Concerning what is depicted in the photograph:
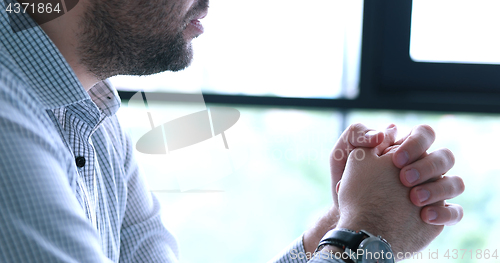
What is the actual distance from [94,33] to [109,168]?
29 centimetres

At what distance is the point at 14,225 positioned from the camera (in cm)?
45

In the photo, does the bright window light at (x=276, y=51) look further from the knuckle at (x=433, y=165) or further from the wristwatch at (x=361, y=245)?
the wristwatch at (x=361, y=245)

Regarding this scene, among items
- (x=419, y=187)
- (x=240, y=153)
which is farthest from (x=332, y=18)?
(x=419, y=187)

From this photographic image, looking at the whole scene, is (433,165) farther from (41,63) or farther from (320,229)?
(41,63)

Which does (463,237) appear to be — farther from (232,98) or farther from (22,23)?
(22,23)

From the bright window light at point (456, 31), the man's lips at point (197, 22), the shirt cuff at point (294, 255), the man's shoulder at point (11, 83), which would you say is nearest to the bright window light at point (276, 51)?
the bright window light at point (456, 31)

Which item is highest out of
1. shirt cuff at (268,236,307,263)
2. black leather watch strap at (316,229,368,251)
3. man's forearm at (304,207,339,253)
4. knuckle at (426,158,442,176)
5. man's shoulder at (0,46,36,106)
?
man's shoulder at (0,46,36,106)

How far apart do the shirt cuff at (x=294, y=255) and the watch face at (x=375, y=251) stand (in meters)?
0.24

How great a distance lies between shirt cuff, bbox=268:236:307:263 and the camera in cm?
83

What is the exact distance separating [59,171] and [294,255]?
20.1 inches

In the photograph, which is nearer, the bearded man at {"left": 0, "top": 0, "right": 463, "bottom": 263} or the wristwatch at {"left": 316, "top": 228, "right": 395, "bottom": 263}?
the bearded man at {"left": 0, "top": 0, "right": 463, "bottom": 263}

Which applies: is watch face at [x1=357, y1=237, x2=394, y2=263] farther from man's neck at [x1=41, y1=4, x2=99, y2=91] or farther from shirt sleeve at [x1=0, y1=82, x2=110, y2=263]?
man's neck at [x1=41, y1=4, x2=99, y2=91]

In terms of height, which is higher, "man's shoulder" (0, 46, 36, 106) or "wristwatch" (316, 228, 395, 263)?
"man's shoulder" (0, 46, 36, 106)

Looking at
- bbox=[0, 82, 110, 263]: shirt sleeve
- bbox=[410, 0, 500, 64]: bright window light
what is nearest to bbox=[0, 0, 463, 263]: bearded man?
bbox=[0, 82, 110, 263]: shirt sleeve
